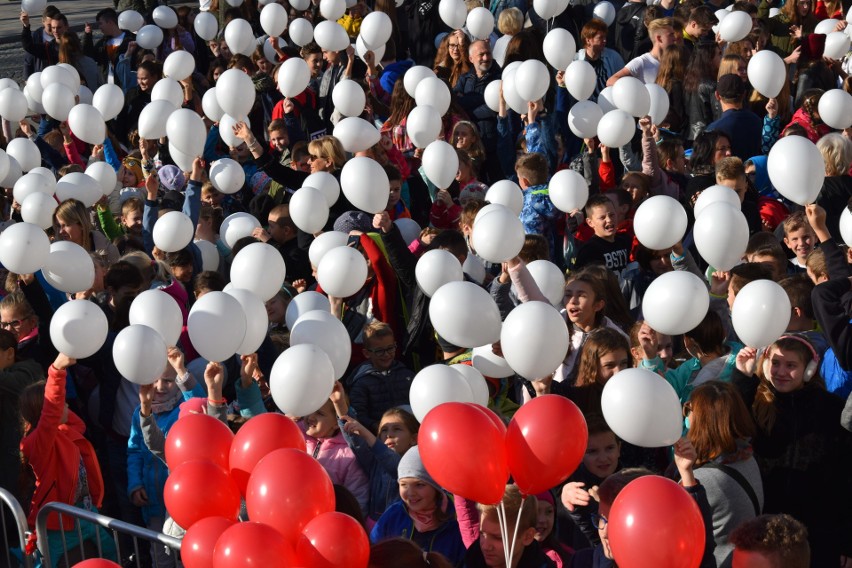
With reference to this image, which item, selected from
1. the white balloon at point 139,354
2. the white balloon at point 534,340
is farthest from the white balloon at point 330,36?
the white balloon at point 534,340

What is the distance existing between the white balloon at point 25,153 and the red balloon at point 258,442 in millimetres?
4103

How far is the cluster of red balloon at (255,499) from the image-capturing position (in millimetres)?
3303

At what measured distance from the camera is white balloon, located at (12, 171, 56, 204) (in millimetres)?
6875

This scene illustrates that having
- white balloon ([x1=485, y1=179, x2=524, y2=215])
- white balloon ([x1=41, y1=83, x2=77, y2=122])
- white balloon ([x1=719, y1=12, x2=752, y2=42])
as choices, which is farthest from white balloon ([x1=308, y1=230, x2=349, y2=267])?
white balloon ([x1=719, y1=12, x2=752, y2=42])

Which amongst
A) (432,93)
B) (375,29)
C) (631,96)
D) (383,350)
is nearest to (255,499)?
(383,350)

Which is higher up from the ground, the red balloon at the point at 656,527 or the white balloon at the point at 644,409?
the white balloon at the point at 644,409

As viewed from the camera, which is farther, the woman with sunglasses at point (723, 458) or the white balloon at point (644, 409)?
the woman with sunglasses at point (723, 458)

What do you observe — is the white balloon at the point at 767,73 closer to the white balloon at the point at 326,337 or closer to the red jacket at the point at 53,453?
the white balloon at the point at 326,337

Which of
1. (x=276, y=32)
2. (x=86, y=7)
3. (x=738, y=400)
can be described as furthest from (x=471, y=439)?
(x=86, y=7)

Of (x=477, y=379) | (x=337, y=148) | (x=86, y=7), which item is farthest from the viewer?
(x=86, y=7)

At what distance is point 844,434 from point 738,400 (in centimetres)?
52

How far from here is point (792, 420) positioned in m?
4.45

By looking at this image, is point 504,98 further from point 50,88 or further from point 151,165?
point 50,88

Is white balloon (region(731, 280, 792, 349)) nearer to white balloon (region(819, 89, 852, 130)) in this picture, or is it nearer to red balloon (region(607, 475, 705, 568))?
red balloon (region(607, 475, 705, 568))
